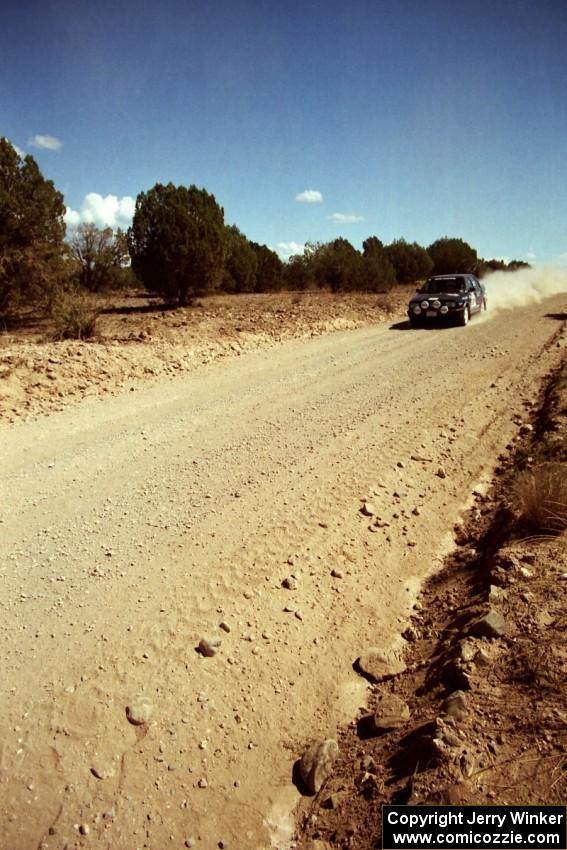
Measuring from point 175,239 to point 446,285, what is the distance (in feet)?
37.4

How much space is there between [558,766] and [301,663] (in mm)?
1400

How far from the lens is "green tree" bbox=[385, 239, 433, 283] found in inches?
1964

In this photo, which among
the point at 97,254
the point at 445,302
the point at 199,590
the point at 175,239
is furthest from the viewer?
the point at 97,254

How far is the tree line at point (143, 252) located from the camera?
48.9ft

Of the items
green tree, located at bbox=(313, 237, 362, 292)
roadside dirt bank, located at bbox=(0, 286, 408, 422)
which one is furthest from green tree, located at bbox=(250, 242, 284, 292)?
roadside dirt bank, located at bbox=(0, 286, 408, 422)

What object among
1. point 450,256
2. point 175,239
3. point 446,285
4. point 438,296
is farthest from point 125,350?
point 450,256

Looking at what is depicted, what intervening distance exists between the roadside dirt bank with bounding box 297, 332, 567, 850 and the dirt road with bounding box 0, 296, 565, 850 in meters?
0.20

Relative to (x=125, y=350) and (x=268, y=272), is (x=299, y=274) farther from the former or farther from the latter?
(x=125, y=350)

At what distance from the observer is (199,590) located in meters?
3.28

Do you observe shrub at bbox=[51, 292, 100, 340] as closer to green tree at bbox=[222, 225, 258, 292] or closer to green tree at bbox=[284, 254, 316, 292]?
green tree at bbox=[222, 225, 258, 292]

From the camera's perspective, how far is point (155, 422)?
643 cm

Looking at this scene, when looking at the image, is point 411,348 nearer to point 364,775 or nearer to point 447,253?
point 364,775

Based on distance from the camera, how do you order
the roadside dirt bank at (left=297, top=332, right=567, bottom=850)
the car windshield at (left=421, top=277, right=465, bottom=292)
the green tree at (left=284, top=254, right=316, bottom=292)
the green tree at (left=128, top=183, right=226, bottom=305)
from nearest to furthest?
the roadside dirt bank at (left=297, top=332, right=567, bottom=850)
the car windshield at (left=421, top=277, right=465, bottom=292)
the green tree at (left=128, top=183, right=226, bottom=305)
the green tree at (left=284, top=254, right=316, bottom=292)

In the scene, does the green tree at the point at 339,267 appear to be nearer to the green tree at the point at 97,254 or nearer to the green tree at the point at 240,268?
the green tree at the point at 240,268
